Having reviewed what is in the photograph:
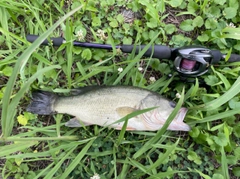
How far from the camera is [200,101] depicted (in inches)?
109

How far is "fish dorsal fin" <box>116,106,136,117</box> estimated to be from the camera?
2.50 meters

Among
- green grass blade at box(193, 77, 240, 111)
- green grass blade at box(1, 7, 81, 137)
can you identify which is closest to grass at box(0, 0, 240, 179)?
green grass blade at box(193, 77, 240, 111)

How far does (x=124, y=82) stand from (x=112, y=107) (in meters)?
0.39

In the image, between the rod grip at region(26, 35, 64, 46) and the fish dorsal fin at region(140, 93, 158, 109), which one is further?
the rod grip at region(26, 35, 64, 46)

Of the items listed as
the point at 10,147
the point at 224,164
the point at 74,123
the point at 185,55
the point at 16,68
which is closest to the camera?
the point at 16,68

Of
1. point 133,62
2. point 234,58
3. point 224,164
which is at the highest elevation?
point 234,58

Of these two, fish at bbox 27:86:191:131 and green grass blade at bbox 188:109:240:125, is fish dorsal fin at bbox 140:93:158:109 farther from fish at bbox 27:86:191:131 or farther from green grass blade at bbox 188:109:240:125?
green grass blade at bbox 188:109:240:125

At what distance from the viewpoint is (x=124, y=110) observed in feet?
8.22

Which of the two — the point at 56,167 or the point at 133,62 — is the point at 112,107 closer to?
the point at 133,62

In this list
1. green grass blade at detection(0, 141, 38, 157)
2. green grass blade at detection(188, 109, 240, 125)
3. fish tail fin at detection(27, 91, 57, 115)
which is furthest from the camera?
fish tail fin at detection(27, 91, 57, 115)

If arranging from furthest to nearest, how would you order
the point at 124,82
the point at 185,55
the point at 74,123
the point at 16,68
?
the point at 124,82 < the point at 74,123 < the point at 185,55 < the point at 16,68

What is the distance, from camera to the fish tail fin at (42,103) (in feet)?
8.73

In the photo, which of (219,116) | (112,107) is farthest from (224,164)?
(112,107)

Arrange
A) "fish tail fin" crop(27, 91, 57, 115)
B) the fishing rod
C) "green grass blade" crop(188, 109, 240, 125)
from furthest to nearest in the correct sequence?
1. "fish tail fin" crop(27, 91, 57, 115)
2. "green grass blade" crop(188, 109, 240, 125)
3. the fishing rod
